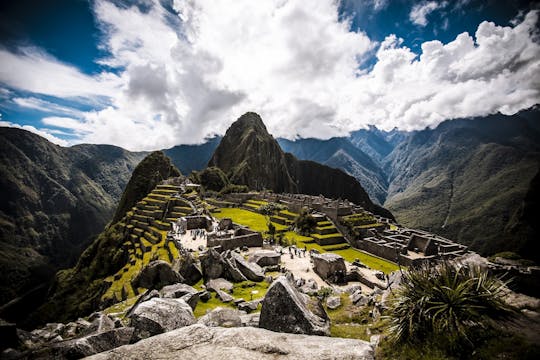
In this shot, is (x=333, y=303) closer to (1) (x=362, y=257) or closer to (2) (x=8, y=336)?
(2) (x=8, y=336)

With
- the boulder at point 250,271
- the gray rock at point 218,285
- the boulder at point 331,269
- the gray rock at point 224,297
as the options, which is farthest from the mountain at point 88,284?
the boulder at point 331,269

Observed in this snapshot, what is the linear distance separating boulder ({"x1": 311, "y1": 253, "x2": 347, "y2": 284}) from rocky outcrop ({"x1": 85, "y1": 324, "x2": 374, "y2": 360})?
19.2 m

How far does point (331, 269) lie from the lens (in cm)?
2241

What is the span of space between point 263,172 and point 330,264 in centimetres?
16657

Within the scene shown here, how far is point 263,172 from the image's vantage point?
188m

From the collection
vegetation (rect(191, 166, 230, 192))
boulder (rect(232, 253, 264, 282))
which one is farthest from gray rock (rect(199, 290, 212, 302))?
vegetation (rect(191, 166, 230, 192))

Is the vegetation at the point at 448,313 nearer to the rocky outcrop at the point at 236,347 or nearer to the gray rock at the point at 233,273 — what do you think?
the rocky outcrop at the point at 236,347

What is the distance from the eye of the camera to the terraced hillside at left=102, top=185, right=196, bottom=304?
29402 millimetres

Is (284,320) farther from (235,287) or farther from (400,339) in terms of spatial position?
(235,287)

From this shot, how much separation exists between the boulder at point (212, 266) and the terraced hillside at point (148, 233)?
10.9 m

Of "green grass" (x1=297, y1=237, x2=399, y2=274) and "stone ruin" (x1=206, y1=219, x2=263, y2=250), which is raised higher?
"stone ruin" (x1=206, y1=219, x2=263, y2=250)

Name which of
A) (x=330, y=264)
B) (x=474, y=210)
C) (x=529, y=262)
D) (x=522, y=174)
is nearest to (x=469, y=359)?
(x=529, y=262)

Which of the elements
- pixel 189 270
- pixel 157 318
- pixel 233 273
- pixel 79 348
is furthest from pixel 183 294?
pixel 79 348

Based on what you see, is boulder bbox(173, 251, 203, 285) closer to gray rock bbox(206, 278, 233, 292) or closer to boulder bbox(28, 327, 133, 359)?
gray rock bbox(206, 278, 233, 292)
